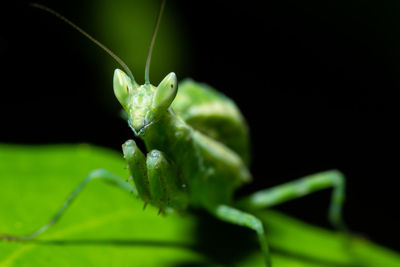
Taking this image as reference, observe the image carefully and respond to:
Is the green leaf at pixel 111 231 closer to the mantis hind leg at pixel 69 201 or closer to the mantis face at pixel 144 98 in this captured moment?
the mantis hind leg at pixel 69 201

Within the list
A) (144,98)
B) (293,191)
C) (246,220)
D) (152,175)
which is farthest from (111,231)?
(293,191)

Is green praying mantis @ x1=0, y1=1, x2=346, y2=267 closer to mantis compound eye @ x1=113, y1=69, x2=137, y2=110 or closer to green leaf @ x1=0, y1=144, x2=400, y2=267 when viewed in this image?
mantis compound eye @ x1=113, y1=69, x2=137, y2=110

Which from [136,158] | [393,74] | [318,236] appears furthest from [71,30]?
[393,74]

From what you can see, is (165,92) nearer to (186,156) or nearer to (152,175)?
(152,175)

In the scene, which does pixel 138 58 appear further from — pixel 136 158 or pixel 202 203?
pixel 136 158

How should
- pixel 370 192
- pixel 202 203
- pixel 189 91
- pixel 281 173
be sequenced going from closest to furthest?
pixel 202 203 → pixel 189 91 → pixel 370 192 → pixel 281 173

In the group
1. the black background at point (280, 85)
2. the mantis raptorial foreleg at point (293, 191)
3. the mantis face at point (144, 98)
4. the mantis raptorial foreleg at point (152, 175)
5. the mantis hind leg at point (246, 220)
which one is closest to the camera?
the mantis face at point (144, 98)

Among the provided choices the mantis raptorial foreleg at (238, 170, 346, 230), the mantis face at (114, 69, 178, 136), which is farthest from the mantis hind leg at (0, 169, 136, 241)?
the mantis raptorial foreleg at (238, 170, 346, 230)

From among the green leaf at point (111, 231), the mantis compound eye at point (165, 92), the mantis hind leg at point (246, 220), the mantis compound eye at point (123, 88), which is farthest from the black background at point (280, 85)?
the mantis compound eye at point (165, 92)
